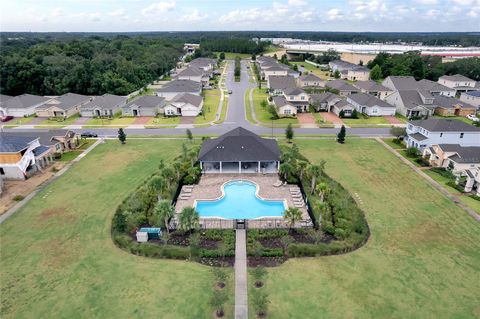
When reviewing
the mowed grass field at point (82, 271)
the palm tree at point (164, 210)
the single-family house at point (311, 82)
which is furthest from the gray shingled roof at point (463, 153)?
the single-family house at point (311, 82)

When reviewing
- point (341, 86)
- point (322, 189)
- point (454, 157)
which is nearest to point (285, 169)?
point (322, 189)

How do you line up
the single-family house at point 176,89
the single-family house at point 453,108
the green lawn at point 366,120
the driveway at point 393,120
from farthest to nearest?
the single-family house at point 176,89, the single-family house at point 453,108, the driveway at point 393,120, the green lawn at point 366,120

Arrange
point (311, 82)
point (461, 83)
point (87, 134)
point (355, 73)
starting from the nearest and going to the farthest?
1. point (87, 134)
2. point (461, 83)
3. point (311, 82)
4. point (355, 73)

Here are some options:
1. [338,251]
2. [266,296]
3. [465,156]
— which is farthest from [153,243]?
[465,156]

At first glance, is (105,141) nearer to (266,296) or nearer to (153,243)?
(153,243)

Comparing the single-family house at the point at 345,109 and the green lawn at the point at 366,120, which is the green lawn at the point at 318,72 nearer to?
the single-family house at the point at 345,109

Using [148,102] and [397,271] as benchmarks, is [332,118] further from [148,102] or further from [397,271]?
[397,271]
